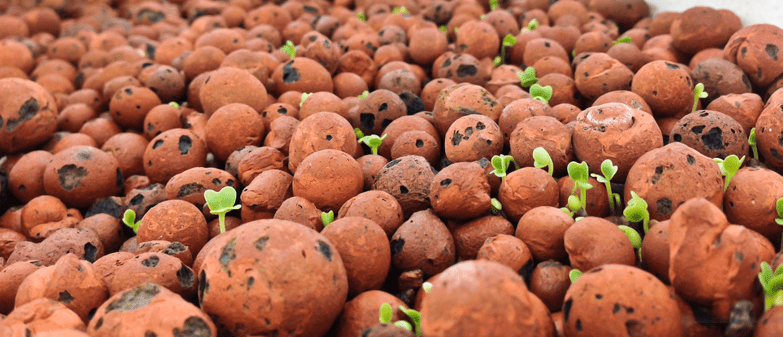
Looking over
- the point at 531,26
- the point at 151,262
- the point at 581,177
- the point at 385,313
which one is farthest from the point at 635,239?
the point at 531,26

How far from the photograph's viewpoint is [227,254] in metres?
1.44

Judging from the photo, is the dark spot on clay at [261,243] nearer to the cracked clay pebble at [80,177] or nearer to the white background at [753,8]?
the cracked clay pebble at [80,177]

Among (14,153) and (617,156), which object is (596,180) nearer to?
(617,156)

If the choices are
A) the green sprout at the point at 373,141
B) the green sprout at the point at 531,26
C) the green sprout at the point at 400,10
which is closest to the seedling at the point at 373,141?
the green sprout at the point at 373,141

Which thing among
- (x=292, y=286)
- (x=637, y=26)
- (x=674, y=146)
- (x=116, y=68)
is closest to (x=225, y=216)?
(x=292, y=286)

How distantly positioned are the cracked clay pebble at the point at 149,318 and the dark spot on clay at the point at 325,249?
1.09 feet

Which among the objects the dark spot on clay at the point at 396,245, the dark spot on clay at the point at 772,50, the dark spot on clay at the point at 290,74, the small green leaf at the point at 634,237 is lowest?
the dark spot on clay at the point at 396,245

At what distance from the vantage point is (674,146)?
5.83 feet

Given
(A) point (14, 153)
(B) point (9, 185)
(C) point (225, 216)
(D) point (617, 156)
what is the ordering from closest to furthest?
(D) point (617, 156) → (C) point (225, 216) → (B) point (9, 185) → (A) point (14, 153)

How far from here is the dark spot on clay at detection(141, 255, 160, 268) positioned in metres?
1.65

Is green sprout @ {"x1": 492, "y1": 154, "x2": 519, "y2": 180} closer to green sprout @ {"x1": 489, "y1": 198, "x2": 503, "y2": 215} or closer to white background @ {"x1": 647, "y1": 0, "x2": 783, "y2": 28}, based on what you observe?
green sprout @ {"x1": 489, "y1": 198, "x2": 503, "y2": 215}

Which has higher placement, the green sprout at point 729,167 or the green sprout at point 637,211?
the green sprout at point 729,167

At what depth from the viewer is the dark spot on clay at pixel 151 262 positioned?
165 centimetres

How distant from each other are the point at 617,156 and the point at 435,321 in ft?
3.53
